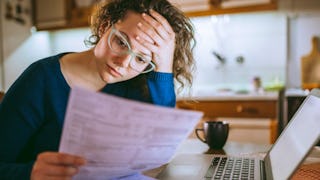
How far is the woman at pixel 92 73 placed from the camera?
0.71m

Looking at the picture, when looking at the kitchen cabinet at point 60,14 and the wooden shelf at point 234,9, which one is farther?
the kitchen cabinet at point 60,14

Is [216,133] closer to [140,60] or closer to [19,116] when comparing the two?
Answer: [140,60]

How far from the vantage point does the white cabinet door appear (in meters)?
3.25

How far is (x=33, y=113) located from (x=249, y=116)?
1.93 m

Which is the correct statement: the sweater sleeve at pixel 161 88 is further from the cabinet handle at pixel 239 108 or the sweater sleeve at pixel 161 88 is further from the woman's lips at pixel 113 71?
the cabinet handle at pixel 239 108

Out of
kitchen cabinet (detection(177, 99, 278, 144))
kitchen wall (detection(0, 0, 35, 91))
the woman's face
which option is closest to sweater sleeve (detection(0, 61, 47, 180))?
the woman's face

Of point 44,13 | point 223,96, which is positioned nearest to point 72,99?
point 223,96

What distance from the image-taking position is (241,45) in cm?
293

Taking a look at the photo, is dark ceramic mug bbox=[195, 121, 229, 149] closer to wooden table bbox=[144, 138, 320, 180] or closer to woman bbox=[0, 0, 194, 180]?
wooden table bbox=[144, 138, 320, 180]

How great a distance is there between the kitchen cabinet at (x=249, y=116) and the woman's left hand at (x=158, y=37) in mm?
1497

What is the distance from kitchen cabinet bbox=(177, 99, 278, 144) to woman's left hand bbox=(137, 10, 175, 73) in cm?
150

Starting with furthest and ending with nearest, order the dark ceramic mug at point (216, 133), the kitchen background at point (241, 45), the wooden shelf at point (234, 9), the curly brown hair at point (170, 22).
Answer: the kitchen background at point (241, 45), the wooden shelf at point (234, 9), the dark ceramic mug at point (216, 133), the curly brown hair at point (170, 22)

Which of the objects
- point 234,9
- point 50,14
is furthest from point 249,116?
point 50,14

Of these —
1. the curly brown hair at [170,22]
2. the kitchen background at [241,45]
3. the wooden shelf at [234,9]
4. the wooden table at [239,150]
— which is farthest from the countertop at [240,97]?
the curly brown hair at [170,22]
